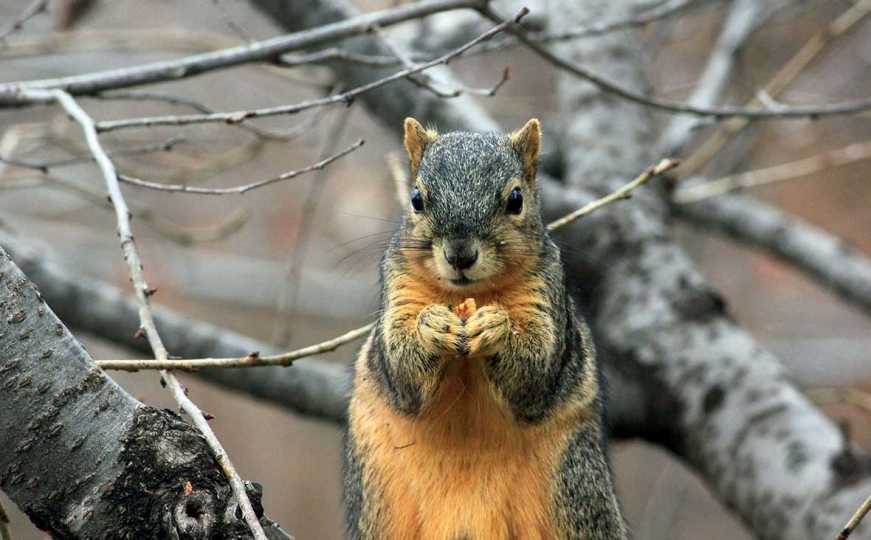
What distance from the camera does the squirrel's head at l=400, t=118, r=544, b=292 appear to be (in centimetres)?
202

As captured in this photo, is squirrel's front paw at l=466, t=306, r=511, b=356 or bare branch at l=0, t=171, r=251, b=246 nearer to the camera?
squirrel's front paw at l=466, t=306, r=511, b=356

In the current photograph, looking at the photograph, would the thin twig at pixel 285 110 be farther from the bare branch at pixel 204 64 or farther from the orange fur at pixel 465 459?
the orange fur at pixel 465 459

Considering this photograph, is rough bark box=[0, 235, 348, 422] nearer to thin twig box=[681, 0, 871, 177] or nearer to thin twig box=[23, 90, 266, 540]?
thin twig box=[23, 90, 266, 540]

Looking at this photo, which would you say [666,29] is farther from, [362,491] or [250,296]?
[362,491]

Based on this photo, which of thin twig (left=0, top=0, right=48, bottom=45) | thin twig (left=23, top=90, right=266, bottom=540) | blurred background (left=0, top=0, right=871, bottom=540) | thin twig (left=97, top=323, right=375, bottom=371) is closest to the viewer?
thin twig (left=23, top=90, right=266, bottom=540)

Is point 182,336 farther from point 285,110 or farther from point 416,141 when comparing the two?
point 285,110

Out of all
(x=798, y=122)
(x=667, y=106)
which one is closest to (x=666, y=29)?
(x=798, y=122)

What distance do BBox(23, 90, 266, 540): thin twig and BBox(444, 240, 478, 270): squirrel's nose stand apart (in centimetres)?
54

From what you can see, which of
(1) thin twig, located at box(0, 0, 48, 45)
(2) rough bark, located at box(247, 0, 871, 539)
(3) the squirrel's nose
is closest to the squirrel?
(3) the squirrel's nose

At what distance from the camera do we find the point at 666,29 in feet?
17.5

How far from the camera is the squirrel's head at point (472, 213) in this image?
2018 mm

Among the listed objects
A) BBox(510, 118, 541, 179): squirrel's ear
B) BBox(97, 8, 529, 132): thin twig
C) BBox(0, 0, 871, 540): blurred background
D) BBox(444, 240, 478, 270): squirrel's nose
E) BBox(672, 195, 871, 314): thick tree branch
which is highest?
BBox(97, 8, 529, 132): thin twig

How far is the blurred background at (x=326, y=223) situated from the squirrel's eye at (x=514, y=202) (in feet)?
10.1

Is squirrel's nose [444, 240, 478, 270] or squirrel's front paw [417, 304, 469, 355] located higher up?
squirrel's nose [444, 240, 478, 270]
